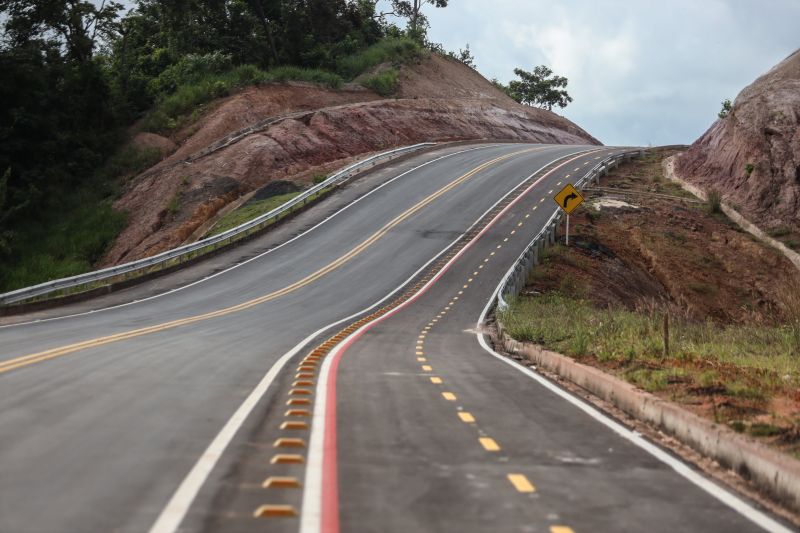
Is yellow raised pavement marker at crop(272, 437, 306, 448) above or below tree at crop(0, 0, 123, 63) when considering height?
below

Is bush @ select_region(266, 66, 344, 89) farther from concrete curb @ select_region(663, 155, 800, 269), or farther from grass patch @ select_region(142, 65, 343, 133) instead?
concrete curb @ select_region(663, 155, 800, 269)

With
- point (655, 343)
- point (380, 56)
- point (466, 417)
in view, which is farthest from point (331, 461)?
point (380, 56)

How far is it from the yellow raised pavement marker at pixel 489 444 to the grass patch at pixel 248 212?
3560cm

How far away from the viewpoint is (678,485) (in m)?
6.67

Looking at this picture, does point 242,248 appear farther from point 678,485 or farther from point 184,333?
point 678,485

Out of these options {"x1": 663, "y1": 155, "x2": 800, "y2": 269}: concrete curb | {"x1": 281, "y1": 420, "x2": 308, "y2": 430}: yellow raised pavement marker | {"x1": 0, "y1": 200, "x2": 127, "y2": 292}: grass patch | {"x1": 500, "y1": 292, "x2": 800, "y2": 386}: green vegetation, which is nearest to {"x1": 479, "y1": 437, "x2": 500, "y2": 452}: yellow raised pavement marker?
{"x1": 281, "y1": 420, "x2": 308, "y2": 430}: yellow raised pavement marker

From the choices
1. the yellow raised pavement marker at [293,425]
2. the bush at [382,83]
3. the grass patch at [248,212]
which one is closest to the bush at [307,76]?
the bush at [382,83]

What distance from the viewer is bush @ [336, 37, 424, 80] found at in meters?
79.2

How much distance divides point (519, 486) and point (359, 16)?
86.4 metres

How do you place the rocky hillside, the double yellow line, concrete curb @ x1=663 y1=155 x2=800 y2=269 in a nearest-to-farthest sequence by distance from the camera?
the double yellow line → concrete curb @ x1=663 y1=155 x2=800 y2=269 → the rocky hillside

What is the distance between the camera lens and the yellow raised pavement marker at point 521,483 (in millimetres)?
6273

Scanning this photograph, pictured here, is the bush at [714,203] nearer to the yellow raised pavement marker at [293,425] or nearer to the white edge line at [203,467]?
the white edge line at [203,467]

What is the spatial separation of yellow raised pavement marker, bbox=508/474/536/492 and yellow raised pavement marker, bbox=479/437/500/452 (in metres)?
0.92

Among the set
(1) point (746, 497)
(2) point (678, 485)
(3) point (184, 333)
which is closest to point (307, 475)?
(2) point (678, 485)
